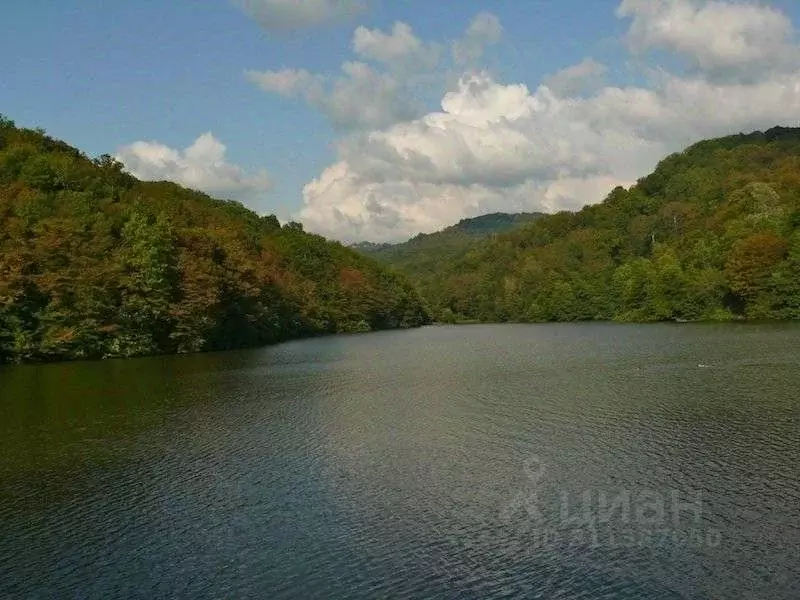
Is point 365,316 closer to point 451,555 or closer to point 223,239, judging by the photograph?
point 223,239

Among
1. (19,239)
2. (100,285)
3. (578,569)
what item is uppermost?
(19,239)

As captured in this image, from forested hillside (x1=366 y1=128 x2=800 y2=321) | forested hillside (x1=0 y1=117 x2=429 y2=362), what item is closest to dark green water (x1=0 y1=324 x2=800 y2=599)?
forested hillside (x1=0 y1=117 x2=429 y2=362)

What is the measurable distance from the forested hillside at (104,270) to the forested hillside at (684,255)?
66.4m

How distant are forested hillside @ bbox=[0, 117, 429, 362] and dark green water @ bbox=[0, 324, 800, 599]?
21201 mm

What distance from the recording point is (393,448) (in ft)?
94.6

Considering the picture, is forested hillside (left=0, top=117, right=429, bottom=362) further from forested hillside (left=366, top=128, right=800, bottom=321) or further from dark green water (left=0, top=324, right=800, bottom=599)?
forested hillside (left=366, top=128, right=800, bottom=321)

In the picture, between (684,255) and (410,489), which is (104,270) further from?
(684,255)

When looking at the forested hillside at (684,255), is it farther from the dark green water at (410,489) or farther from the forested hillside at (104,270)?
the forested hillside at (104,270)

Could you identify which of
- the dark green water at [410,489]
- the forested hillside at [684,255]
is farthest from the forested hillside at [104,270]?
the forested hillside at [684,255]

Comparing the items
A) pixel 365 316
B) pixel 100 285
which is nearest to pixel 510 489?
pixel 100 285

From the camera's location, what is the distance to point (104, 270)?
68188 millimetres

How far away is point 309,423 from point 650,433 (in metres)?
15.5

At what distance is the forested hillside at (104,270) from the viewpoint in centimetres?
6531

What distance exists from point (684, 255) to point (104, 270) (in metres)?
97.2
